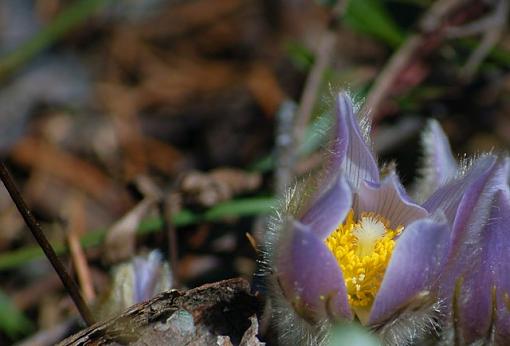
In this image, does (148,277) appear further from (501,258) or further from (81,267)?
(501,258)

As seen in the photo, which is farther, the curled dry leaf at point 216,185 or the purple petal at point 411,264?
the curled dry leaf at point 216,185

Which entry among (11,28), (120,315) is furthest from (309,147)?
(11,28)

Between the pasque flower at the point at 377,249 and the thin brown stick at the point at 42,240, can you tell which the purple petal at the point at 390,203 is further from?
the thin brown stick at the point at 42,240

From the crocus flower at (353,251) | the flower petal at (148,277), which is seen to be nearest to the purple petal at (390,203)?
the crocus flower at (353,251)

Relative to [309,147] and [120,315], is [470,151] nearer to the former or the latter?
[309,147]

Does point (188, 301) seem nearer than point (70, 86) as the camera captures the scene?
Yes

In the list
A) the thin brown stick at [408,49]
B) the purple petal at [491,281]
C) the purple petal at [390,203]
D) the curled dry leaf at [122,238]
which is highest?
the thin brown stick at [408,49]

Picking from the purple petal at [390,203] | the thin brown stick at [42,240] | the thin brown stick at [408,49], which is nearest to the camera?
the purple petal at [390,203]

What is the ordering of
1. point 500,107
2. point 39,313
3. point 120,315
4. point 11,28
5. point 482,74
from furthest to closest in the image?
point 11,28 → point 500,107 → point 482,74 → point 39,313 → point 120,315
